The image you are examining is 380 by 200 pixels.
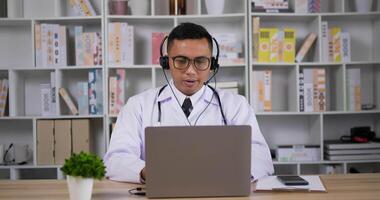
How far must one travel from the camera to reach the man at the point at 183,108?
1.71 metres

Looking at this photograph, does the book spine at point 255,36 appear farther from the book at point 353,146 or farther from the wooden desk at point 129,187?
the wooden desk at point 129,187

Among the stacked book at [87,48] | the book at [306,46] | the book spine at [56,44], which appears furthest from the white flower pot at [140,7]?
the book at [306,46]

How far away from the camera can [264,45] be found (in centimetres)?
298

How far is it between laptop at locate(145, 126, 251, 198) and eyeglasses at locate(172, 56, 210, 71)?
68cm

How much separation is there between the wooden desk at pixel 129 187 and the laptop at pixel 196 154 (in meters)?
0.14

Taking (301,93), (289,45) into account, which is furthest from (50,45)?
(301,93)

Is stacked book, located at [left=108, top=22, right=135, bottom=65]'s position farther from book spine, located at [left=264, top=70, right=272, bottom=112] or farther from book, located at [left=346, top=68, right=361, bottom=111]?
book, located at [left=346, top=68, right=361, bottom=111]

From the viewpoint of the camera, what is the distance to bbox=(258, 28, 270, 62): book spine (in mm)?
2979

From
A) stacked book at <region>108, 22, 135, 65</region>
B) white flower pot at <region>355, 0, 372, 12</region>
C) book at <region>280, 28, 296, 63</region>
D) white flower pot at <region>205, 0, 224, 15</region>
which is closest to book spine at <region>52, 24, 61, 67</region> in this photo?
stacked book at <region>108, 22, 135, 65</region>

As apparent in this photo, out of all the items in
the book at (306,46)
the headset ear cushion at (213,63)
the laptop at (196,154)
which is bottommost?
the laptop at (196,154)

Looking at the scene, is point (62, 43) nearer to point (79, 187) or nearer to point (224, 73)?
point (224, 73)

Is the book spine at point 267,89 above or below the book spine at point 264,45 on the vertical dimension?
below

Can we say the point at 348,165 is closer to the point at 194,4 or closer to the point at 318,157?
the point at 318,157

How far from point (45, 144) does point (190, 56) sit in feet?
5.38
